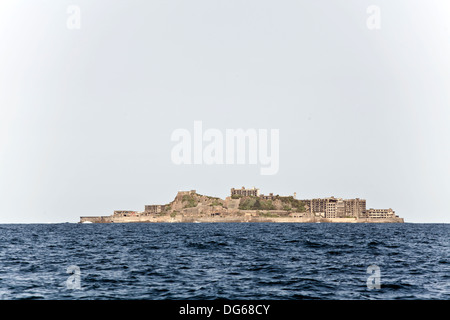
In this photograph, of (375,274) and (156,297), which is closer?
(156,297)

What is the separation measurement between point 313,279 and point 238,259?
11.8 metres

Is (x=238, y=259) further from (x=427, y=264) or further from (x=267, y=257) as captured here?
(x=427, y=264)

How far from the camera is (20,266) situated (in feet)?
115

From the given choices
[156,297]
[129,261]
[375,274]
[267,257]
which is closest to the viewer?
[156,297]

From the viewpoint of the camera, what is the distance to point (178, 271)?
103 ft

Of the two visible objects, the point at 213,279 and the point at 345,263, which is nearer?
the point at 213,279

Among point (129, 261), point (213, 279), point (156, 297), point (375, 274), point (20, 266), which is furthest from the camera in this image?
point (129, 261)

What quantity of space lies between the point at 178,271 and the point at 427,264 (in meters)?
20.1
